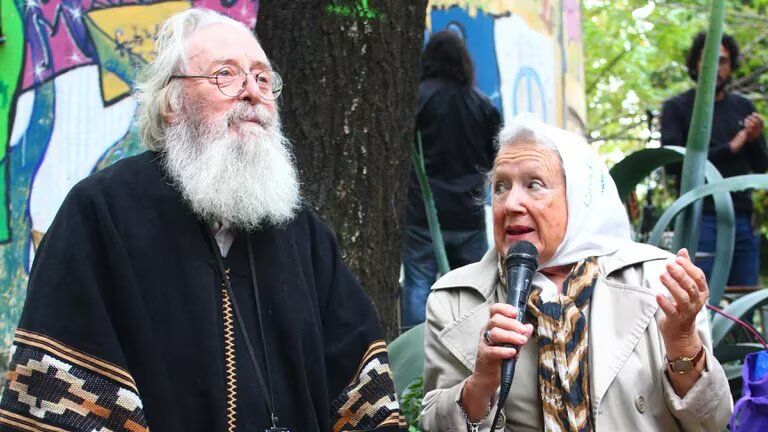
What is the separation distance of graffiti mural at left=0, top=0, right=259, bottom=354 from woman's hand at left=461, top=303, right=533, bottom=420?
4.44m

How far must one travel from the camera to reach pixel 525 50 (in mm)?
9711

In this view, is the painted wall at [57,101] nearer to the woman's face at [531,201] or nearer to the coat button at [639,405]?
the woman's face at [531,201]

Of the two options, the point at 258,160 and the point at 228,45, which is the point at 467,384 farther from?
the point at 228,45

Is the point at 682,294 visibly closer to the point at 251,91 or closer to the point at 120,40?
the point at 251,91

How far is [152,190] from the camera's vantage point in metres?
2.97

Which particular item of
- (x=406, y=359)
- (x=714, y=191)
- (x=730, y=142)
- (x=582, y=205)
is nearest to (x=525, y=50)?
(x=730, y=142)

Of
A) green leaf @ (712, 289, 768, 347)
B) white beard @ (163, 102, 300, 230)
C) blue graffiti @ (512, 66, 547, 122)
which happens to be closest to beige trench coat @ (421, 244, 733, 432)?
white beard @ (163, 102, 300, 230)

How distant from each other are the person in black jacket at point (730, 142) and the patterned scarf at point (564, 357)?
2.99m

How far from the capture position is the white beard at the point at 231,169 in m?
3.00

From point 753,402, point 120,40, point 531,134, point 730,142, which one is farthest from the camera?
point 120,40

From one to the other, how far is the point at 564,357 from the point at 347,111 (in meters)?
1.46

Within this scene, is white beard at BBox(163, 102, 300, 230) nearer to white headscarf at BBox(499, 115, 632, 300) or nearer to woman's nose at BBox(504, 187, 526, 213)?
woman's nose at BBox(504, 187, 526, 213)

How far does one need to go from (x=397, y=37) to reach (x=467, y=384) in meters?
1.65

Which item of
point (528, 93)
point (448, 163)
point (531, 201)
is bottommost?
point (528, 93)
